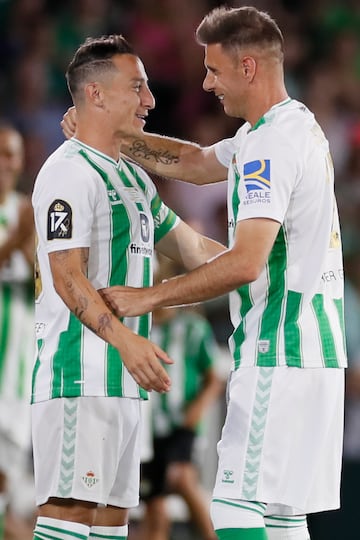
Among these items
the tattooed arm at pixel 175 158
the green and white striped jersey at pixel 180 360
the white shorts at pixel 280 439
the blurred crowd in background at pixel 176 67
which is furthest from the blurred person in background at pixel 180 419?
the white shorts at pixel 280 439

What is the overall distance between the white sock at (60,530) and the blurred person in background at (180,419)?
3.30 meters

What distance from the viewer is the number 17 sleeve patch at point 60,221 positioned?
430cm

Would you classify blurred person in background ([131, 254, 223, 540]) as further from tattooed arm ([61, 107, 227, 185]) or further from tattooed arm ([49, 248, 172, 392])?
tattooed arm ([49, 248, 172, 392])

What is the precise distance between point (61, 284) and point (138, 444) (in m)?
0.74

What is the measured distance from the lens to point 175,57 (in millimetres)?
10180

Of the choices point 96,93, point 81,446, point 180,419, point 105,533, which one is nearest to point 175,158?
point 96,93

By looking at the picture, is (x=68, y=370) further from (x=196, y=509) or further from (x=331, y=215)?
(x=196, y=509)

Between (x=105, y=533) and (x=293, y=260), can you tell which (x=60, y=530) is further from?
(x=293, y=260)

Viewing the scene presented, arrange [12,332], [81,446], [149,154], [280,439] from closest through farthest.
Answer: [280,439] < [81,446] < [149,154] < [12,332]

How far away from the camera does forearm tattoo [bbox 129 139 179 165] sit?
4.96 metres

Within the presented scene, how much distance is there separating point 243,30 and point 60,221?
932 mm

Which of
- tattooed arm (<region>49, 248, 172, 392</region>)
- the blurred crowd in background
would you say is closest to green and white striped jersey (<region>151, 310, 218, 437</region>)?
the blurred crowd in background

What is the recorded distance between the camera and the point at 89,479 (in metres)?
4.38

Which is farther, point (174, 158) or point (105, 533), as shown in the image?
point (174, 158)
